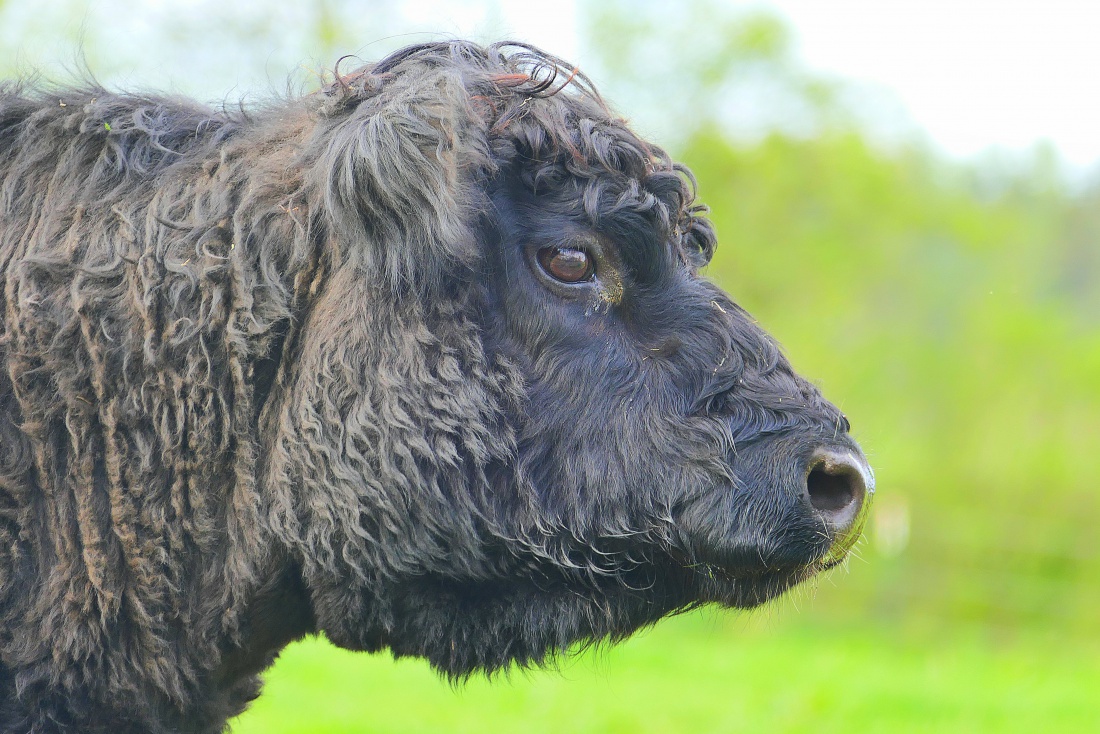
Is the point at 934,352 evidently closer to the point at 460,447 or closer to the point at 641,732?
the point at 641,732

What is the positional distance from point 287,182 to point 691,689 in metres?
6.94

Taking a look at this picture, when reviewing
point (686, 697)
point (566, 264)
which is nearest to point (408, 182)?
point (566, 264)

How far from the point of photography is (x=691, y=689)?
9.06 m

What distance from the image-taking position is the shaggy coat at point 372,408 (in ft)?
9.72

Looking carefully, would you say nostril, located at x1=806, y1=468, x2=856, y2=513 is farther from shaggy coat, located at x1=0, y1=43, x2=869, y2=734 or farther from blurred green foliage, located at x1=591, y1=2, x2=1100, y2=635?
blurred green foliage, located at x1=591, y1=2, x2=1100, y2=635

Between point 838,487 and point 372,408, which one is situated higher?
point 838,487

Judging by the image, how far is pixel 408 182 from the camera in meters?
2.96

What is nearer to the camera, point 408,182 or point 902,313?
point 408,182

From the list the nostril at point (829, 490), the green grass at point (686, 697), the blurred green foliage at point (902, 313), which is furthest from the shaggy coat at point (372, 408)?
the blurred green foliage at point (902, 313)

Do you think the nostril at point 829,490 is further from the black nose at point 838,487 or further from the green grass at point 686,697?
the green grass at point 686,697

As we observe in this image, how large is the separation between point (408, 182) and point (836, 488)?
1.48m

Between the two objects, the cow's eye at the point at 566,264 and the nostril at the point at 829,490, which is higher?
the cow's eye at the point at 566,264

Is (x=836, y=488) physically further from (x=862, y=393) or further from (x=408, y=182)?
(x=862, y=393)

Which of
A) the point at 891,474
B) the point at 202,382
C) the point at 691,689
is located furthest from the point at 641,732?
the point at 891,474
